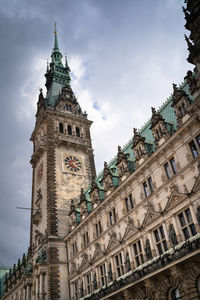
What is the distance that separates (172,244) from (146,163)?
7.22 meters

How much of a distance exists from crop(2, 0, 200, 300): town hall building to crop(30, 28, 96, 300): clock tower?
0.15 meters

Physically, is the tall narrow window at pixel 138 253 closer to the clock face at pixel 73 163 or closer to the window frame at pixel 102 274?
the window frame at pixel 102 274

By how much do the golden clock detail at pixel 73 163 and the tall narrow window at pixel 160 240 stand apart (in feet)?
78.9

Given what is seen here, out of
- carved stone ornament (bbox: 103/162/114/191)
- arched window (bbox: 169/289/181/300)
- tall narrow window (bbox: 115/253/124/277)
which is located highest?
carved stone ornament (bbox: 103/162/114/191)

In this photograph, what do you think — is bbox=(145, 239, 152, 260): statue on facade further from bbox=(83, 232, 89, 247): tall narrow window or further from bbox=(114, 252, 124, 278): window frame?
bbox=(83, 232, 89, 247): tall narrow window

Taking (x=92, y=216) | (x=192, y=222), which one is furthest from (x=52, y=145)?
(x=192, y=222)

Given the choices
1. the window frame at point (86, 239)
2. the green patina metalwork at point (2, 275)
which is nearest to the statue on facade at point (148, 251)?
the window frame at point (86, 239)

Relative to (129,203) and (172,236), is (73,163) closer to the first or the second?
(129,203)

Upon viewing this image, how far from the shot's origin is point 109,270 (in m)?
29.9

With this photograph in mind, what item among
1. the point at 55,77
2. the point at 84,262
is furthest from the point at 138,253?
the point at 55,77

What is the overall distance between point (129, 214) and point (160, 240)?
4.88m

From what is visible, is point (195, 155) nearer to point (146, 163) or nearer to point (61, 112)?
point (146, 163)

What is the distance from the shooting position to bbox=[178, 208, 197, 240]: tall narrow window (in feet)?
72.3

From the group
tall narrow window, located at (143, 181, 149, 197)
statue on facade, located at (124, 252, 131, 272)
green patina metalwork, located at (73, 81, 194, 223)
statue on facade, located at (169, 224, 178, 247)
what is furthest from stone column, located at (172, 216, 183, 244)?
green patina metalwork, located at (73, 81, 194, 223)
